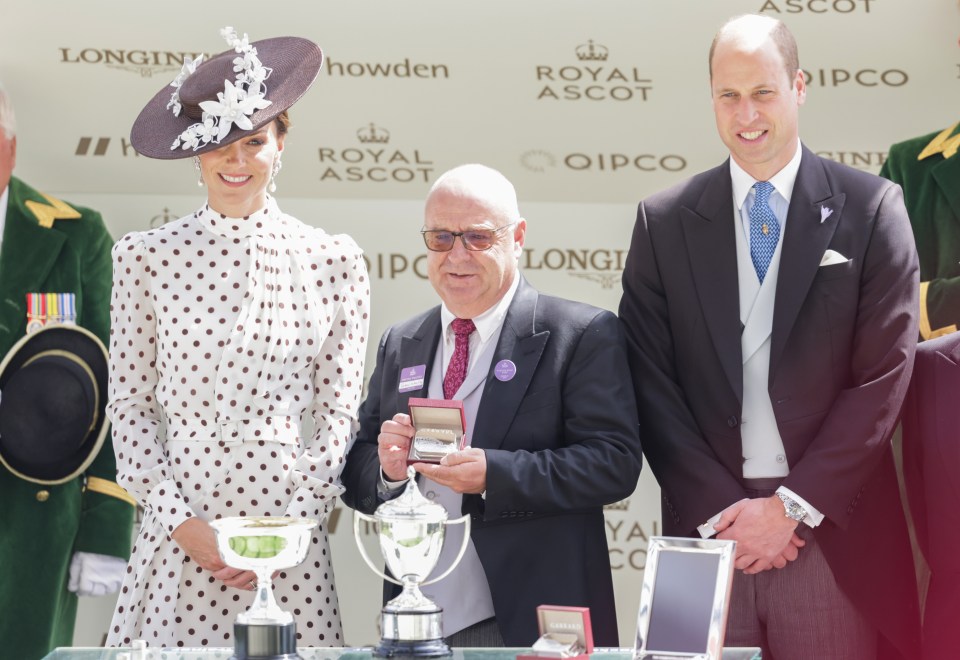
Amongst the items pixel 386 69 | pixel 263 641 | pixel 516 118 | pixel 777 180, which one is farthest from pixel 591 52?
pixel 263 641

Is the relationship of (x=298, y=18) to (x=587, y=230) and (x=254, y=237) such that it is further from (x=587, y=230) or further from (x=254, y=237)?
(x=254, y=237)

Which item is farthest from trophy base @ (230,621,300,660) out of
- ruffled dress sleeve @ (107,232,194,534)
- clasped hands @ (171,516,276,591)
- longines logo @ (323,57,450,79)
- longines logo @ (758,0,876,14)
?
longines logo @ (758,0,876,14)

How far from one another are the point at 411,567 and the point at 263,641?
0.96ft

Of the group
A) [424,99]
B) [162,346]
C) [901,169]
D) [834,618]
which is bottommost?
[834,618]

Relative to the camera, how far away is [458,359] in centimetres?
328

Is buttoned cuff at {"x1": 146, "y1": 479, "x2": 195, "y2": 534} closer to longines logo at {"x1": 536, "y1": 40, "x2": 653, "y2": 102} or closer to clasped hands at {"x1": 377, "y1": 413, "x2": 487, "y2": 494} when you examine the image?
clasped hands at {"x1": 377, "y1": 413, "x2": 487, "y2": 494}

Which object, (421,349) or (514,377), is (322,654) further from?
(421,349)

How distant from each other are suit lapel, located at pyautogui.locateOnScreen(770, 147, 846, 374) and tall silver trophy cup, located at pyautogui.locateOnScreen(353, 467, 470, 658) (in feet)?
3.26

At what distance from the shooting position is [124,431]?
10.5 feet

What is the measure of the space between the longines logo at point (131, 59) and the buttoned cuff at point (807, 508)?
246cm

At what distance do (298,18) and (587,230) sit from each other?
3.73 ft

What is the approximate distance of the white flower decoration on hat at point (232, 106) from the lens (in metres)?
3.21

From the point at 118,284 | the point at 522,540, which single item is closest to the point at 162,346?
the point at 118,284

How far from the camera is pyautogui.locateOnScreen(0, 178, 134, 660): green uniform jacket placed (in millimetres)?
4066
